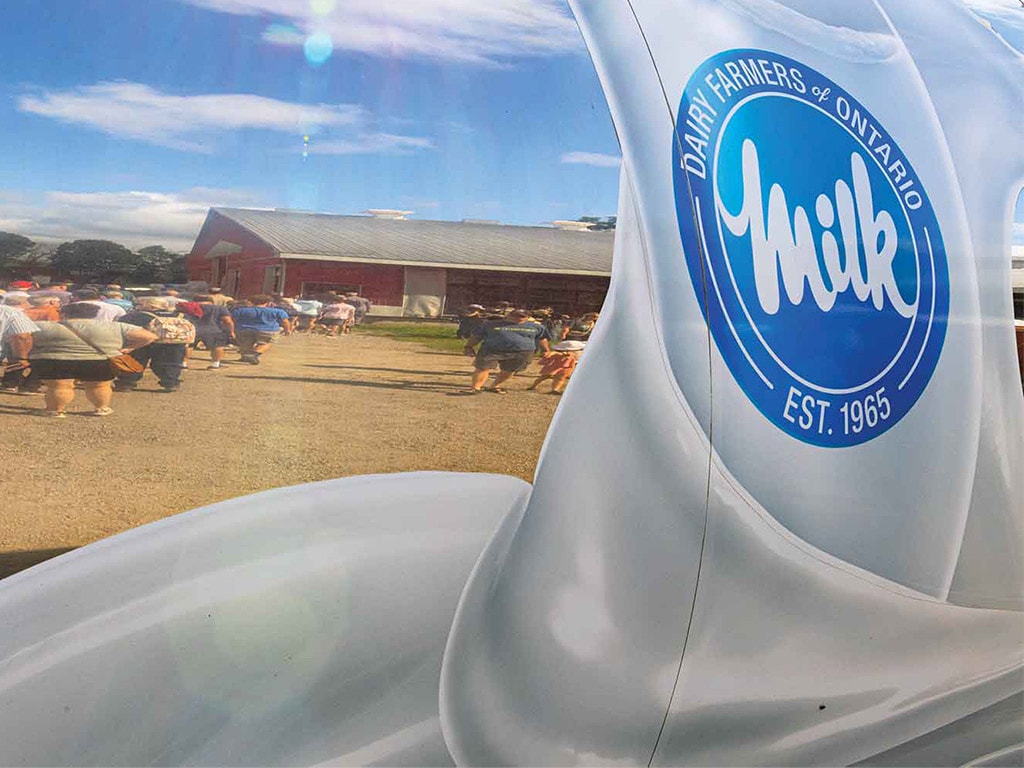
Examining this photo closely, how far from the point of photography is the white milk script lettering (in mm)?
2018

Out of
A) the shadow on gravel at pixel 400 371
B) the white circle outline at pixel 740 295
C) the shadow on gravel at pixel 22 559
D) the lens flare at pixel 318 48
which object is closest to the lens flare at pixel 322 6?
the lens flare at pixel 318 48

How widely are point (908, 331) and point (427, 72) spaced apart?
3.80ft

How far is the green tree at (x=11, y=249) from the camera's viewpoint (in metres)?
1.53

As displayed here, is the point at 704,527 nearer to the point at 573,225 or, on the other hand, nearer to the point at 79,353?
the point at 573,225

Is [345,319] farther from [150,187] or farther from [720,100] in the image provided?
[720,100]

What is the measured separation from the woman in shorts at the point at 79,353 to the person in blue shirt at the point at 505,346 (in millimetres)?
568

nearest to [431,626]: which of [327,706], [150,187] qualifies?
[327,706]

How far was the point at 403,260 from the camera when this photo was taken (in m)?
1.82

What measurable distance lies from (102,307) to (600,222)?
0.88 meters

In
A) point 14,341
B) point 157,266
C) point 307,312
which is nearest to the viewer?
point 14,341

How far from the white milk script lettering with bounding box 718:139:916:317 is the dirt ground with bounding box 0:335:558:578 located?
51 centimetres

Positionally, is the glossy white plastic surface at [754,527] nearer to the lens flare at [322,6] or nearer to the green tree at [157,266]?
the lens flare at [322,6]

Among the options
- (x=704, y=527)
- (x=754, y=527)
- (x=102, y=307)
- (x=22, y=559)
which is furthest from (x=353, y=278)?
(x=754, y=527)

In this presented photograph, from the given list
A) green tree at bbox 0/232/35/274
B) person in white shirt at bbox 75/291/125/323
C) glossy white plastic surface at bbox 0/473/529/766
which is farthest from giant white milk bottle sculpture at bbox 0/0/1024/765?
green tree at bbox 0/232/35/274
